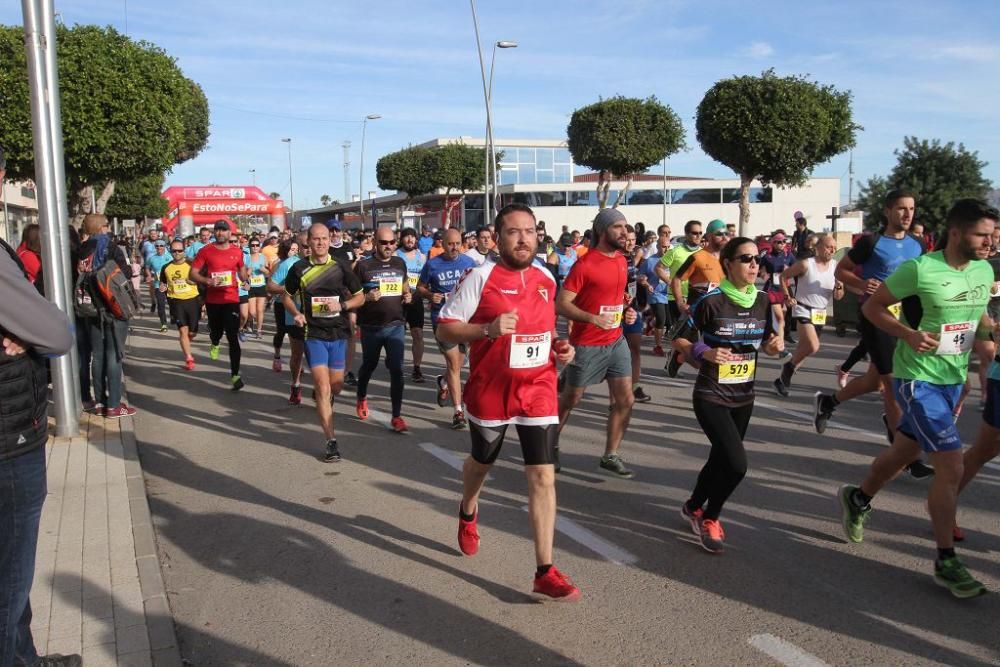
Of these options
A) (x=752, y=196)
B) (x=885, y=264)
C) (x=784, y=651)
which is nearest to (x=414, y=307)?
(x=885, y=264)

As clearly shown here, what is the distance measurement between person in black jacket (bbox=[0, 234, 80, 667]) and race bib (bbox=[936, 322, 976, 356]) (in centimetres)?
382

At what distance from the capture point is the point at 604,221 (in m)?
6.01

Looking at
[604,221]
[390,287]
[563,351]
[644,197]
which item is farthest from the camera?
[644,197]

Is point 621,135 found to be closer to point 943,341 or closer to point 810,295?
point 810,295

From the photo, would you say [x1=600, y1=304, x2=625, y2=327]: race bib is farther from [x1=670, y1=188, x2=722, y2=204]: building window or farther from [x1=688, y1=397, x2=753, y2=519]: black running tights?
[x1=670, y1=188, x2=722, y2=204]: building window

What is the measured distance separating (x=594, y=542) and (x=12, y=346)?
3260mm

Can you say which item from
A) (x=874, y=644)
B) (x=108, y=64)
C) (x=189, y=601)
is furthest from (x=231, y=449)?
(x=108, y=64)

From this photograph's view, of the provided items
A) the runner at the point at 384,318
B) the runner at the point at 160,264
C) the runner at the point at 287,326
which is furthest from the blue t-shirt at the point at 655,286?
the runner at the point at 160,264

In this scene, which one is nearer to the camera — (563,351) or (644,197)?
(563,351)

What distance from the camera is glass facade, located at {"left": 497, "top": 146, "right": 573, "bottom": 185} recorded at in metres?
86.4

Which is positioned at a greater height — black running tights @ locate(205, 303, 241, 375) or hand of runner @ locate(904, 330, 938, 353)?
hand of runner @ locate(904, 330, 938, 353)

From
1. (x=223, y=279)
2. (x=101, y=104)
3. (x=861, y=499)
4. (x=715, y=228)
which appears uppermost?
(x=101, y=104)

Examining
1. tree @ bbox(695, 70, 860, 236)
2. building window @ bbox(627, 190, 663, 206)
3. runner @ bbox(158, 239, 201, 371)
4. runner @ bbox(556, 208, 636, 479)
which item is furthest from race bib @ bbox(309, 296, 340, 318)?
building window @ bbox(627, 190, 663, 206)

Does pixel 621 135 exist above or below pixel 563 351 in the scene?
above
